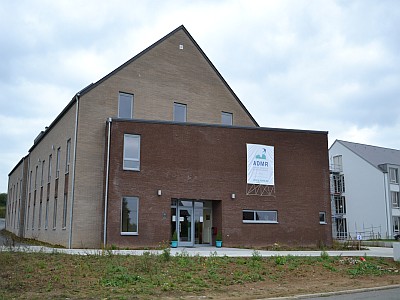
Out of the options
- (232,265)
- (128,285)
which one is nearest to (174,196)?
(232,265)

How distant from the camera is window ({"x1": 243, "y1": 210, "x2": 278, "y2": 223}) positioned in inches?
1126

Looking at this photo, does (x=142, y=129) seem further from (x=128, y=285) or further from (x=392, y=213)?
(x=392, y=213)

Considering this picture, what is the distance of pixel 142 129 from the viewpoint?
1081 inches

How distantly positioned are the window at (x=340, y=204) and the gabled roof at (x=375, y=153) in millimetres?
5766

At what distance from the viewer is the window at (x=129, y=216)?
26250mm

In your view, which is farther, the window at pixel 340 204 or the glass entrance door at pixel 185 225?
the window at pixel 340 204

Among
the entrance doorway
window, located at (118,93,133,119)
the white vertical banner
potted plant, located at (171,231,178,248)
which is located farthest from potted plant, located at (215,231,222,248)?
window, located at (118,93,133,119)

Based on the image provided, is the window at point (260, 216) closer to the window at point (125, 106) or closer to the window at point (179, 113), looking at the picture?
the window at point (179, 113)

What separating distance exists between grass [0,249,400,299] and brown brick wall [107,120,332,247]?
811 centimetres

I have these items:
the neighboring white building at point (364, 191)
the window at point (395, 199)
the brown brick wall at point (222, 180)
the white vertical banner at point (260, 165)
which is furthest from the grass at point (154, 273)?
the window at point (395, 199)

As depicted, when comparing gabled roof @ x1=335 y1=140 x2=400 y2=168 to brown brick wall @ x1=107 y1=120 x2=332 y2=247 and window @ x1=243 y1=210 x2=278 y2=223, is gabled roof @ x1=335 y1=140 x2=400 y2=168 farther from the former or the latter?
window @ x1=243 y1=210 x2=278 y2=223

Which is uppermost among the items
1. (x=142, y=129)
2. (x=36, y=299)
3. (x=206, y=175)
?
(x=142, y=129)

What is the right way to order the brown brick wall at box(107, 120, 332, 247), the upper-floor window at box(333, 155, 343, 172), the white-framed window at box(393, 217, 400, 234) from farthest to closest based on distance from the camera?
the upper-floor window at box(333, 155, 343, 172) → the white-framed window at box(393, 217, 400, 234) → the brown brick wall at box(107, 120, 332, 247)

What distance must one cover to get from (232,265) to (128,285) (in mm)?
4777
